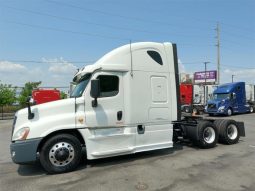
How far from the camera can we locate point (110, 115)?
7.05m

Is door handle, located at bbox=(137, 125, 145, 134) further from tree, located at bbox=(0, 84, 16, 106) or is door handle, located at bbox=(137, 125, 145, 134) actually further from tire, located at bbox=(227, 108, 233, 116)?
tree, located at bbox=(0, 84, 16, 106)

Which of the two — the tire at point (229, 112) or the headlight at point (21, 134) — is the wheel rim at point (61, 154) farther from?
the tire at point (229, 112)

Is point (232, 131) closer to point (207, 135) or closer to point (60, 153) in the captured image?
point (207, 135)

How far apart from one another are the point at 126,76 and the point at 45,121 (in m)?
2.40

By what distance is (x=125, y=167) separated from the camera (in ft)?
22.2

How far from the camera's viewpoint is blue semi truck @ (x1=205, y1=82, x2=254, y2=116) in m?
25.0

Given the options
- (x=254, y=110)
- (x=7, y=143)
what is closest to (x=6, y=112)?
(x=7, y=143)

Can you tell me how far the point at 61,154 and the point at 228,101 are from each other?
21.7 meters

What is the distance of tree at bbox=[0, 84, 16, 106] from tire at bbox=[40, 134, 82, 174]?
21707 millimetres

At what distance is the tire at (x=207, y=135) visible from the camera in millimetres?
8672

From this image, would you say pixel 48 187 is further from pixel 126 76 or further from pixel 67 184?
pixel 126 76

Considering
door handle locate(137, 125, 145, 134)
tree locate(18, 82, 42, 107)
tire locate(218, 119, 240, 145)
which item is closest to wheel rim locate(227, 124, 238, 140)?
tire locate(218, 119, 240, 145)

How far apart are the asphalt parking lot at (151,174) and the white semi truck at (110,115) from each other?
14.8 inches

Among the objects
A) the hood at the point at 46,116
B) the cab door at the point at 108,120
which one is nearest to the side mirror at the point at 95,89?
the cab door at the point at 108,120
